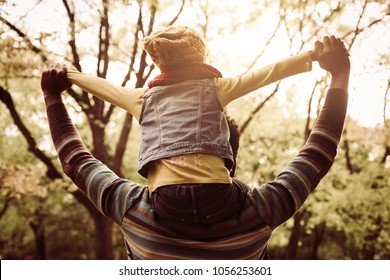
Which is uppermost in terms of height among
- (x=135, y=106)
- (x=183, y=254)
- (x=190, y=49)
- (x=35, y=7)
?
(x=35, y=7)

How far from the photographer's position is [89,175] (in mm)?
1011

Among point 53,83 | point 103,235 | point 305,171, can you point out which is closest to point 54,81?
point 53,83

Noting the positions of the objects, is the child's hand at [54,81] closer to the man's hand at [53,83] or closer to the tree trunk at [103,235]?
the man's hand at [53,83]

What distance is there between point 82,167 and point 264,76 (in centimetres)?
57

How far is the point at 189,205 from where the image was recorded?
0.96 meters

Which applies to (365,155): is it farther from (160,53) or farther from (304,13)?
(160,53)

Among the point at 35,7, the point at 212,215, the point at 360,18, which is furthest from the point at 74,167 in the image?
the point at 360,18

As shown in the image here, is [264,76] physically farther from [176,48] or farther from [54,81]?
[54,81]

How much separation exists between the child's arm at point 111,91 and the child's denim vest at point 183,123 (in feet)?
0.12

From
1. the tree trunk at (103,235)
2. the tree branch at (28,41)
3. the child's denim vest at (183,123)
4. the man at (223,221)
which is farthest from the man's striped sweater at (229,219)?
the tree trunk at (103,235)

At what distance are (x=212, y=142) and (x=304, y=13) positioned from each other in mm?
5788

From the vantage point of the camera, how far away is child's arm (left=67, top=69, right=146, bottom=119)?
1.18 meters

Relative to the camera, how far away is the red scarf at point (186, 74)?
1159 millimetres

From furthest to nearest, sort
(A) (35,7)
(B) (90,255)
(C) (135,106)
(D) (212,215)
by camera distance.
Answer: (B) (90,255) → (A) (35,7) → (C) (135,106) → (D) (212,215)
